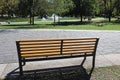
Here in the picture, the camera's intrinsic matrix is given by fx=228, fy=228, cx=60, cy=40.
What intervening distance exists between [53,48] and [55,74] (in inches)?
30.8

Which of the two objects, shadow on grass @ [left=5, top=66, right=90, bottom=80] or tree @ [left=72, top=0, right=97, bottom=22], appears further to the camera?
tree @ [left=72, top=0, right=97, bottom=22]

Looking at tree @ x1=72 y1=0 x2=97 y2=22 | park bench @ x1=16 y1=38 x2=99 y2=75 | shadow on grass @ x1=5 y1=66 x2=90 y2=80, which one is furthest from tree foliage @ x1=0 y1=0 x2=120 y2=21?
shadow on grass @ x1=5 y1=66 x2=90 y2=80

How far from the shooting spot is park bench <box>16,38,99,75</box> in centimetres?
638

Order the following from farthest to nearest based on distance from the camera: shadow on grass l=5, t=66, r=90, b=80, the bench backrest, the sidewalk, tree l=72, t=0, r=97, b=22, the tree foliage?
tree l=72, t=0, r=97, b=22 → the tree foliage → the sidewalk → the bench backrest → shadow on grass l=5, t=66, r=90, b=80

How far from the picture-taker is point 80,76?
6.41 meters

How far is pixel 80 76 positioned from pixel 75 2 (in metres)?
43.6

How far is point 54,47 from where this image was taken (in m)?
6.80

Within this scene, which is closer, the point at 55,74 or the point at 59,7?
the point at 55,74

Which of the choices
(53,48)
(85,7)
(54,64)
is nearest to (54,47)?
(53,48)

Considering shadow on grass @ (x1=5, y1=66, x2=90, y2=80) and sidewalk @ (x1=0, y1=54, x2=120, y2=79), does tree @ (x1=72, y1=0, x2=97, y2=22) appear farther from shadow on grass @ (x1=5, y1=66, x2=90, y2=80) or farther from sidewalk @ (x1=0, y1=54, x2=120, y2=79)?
shadow on grass @ (x1=5, y1=66, x2=90, y2=80)

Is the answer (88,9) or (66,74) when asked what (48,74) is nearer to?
(66,74)

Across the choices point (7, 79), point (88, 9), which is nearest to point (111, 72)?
point (7, 79)

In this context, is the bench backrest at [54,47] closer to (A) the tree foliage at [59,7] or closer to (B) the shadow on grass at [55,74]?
(B) the shadow on grass at [55,74]

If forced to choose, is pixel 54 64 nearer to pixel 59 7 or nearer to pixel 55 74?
pixel 55 74
